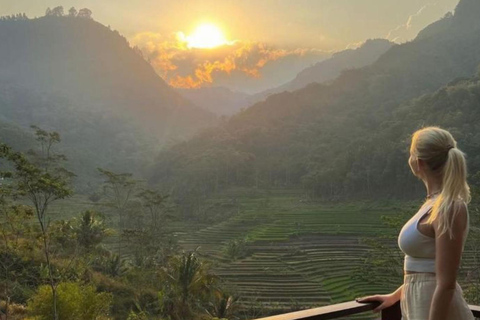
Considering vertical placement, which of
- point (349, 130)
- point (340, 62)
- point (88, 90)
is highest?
point (340, 62)

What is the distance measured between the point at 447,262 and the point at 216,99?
377 ft

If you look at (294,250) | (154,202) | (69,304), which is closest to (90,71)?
(154,202)

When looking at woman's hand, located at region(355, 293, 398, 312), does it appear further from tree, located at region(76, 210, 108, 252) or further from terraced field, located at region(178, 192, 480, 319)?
tree, located at region(76, 210, 108, 252)

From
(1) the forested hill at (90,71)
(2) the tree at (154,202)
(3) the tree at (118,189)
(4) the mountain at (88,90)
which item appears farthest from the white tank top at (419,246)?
(1) the forested hill at (90,71)

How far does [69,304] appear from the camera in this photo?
27.7 ft

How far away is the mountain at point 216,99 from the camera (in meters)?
111

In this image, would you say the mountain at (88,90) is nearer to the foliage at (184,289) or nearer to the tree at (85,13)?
the tree at (85,13)

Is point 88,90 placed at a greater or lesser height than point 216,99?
lesser

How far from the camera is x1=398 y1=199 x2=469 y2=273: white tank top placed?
42.5 inches

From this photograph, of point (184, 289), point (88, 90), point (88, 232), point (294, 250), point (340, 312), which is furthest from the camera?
point (88, 90)

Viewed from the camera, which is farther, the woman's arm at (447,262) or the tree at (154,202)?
the tree at (154,202)

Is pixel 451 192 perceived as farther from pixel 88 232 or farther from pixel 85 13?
pixel 85 13

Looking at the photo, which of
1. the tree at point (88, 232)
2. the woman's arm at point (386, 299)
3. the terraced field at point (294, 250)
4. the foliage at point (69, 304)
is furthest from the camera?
the terraced field at point (294, 250)

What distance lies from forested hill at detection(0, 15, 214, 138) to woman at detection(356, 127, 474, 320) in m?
76.8
